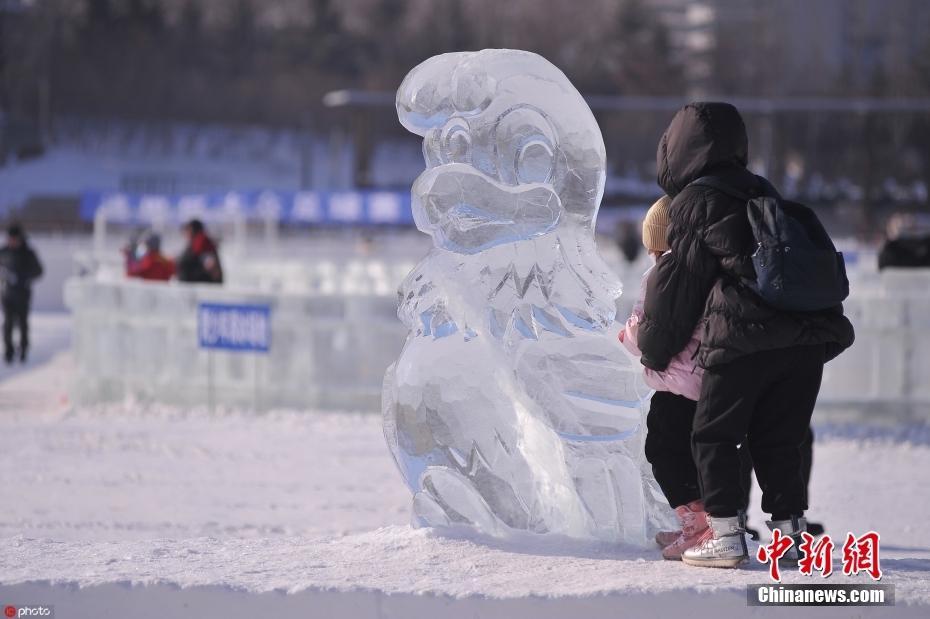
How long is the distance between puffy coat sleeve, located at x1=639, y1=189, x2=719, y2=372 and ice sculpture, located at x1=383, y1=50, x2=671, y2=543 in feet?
2.19

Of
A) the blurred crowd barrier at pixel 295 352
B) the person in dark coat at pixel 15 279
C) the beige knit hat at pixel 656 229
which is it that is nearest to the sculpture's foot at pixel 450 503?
the beige knit hat at pixel 656 229

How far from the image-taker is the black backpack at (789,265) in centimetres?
400

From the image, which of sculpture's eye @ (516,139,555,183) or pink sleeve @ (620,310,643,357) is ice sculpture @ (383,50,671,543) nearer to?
sculpture's eye @ (516,139,555,183)

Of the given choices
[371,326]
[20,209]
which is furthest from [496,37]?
[371,326]

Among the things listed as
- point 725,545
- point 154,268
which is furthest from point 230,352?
point 725,545

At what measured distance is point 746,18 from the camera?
302 feet

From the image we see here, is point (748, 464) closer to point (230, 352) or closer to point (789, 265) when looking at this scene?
point (789, 265)

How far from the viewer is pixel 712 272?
420cm

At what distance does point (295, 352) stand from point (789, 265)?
7.80m

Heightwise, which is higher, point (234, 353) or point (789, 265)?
point (789, 265)

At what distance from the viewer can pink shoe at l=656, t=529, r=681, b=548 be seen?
469 centimetres

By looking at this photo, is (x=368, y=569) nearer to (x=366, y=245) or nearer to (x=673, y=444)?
(x=673, y=444)

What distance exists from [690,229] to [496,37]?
79.5 metres

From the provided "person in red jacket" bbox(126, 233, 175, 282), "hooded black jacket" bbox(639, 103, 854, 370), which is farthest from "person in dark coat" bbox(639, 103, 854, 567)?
"person in red jacket" bbox(126, 233, 175, 282)
